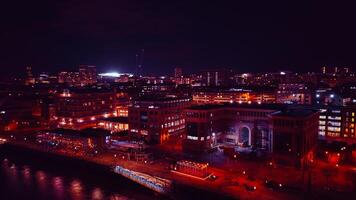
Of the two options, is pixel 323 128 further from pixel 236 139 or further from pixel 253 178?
pixel 253 178

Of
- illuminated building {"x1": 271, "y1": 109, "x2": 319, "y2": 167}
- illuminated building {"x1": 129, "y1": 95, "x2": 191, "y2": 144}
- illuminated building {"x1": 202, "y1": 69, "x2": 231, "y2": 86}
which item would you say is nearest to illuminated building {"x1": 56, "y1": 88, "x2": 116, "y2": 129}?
illuminated building {"x1": 129, "y1": 95, "x2": 191, "y2": 144}

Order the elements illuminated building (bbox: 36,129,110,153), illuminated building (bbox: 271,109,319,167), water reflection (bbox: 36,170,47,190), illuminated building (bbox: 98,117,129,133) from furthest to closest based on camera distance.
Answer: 1. illuminated building (bbox: 98,117,129,133)
2. illuminated building (bbox: 36,129,110,153)
3. water reflection (bbox: 36,170,47,190)
4. illuminated building (bbox: 271,109,319,167)

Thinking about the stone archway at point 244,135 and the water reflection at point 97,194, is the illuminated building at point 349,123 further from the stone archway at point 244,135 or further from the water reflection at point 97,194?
the water reflection at point 97,194

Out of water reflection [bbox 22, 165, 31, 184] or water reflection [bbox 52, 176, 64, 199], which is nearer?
water reflection [bbox 52, 176, 64, 199]

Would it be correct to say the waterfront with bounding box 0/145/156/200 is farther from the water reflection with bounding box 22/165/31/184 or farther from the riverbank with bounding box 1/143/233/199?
the riverbank with bounding box 1/143/233/199

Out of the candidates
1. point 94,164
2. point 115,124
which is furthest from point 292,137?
point 115,124

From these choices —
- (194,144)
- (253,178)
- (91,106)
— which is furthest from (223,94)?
(253,178)

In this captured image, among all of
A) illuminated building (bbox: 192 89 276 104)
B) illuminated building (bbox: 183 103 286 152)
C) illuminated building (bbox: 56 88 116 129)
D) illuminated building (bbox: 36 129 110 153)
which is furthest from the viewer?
illuminated building (bbox: 192 89 276 104)

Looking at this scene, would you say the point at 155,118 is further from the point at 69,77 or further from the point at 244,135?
the point at 69,77
